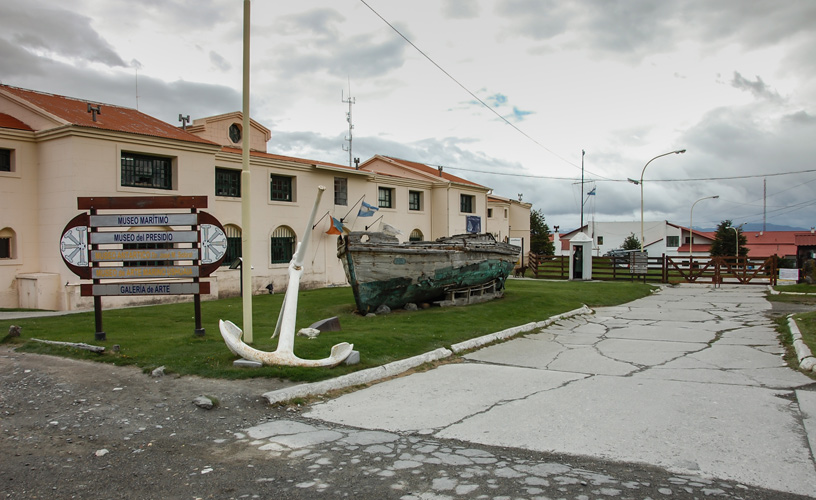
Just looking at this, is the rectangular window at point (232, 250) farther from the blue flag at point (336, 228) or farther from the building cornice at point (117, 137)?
the blue flag at point (336, 228)

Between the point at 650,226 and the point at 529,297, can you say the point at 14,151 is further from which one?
the point at 650,226

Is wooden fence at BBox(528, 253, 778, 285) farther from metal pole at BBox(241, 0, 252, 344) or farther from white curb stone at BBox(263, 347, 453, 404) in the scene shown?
metal pole at BBox(241, 0, 252, 344)

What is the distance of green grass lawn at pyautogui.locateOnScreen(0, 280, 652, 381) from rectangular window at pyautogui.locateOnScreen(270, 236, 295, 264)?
17.6 feet

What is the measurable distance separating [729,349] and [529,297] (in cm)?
793

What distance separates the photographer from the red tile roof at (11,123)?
18266 mm

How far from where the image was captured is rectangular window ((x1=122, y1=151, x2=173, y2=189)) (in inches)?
758

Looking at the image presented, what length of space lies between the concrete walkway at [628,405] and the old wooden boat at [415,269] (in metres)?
4.43

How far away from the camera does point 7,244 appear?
59.4ft

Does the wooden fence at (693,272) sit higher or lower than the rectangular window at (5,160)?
lower

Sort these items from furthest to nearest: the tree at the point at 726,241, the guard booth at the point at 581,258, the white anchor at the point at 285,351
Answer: the tree at the point at 726,241 → the guard booth at the point at 581,258 → the white anchor at the point at 285,351

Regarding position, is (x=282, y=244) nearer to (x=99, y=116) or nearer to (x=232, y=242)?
(x=232, y=242)

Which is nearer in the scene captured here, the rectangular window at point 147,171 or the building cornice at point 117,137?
the building cornice at point 117,137

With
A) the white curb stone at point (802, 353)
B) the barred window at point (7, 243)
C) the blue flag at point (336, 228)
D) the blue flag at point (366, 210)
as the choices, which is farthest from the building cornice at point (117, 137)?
the white curb stone at point (802, 353)

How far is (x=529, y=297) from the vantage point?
58.4ft
